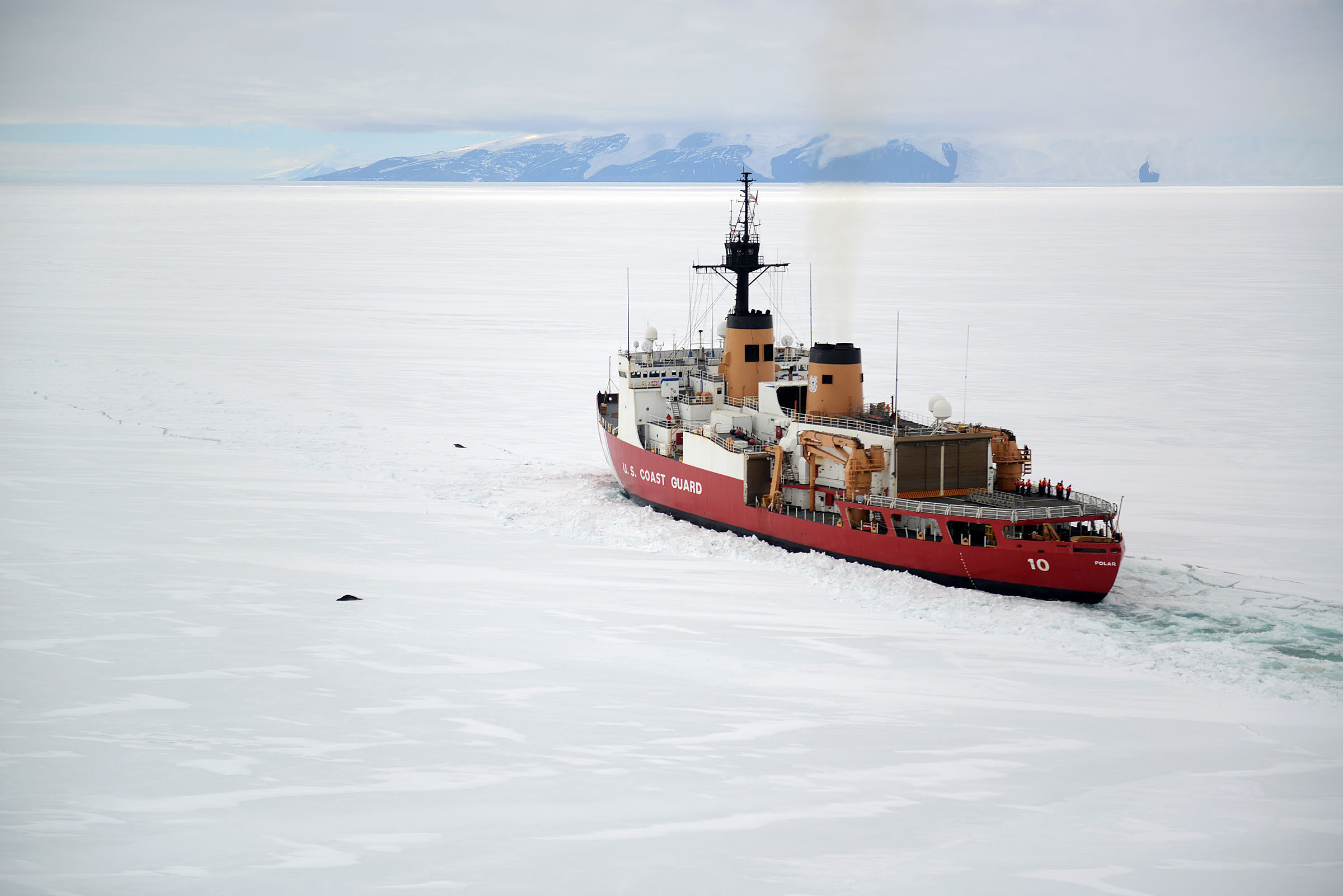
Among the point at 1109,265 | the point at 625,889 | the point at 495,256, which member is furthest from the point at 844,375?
the point at 495,256

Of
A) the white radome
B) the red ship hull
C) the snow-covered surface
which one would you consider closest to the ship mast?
the snow-covered surface

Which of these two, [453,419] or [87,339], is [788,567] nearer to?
[453,419]

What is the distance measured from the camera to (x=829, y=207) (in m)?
35.6

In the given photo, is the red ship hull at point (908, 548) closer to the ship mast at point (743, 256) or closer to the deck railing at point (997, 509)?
the deck railing at point (997, 509)

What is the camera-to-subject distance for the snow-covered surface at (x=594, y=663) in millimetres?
16531

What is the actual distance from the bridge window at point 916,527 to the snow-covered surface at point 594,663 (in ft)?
3.65

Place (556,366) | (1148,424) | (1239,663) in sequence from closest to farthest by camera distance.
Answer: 1. (1239,663)
2. (1148,424)
3. (556,366)

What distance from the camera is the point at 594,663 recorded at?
22.9 meters

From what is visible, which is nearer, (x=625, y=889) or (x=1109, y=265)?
(x=625, y=889)

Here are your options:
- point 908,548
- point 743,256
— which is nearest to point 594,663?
point 908,548

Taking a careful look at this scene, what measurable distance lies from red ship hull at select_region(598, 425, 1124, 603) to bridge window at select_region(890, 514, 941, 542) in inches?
14.8

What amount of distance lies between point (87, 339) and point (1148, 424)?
162 ft

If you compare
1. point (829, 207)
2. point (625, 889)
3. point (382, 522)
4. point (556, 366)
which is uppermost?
point (829, 207)

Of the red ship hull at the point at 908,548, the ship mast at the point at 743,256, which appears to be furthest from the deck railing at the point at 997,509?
the ship mast at the point at 743,256
